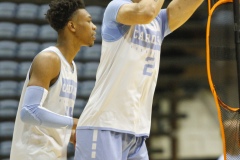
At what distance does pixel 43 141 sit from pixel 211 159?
4885 mm

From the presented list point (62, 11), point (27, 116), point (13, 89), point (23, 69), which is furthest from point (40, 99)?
point (23, 69)

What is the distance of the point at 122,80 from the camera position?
109 inches

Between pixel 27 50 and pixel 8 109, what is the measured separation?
952 mm

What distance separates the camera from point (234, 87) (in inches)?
109

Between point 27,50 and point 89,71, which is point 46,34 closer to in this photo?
point 27,50

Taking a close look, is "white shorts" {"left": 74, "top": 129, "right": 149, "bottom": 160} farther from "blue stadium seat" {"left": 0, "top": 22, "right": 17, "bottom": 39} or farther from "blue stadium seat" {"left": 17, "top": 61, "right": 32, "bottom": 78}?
"blue stadium seat" {"left": 0, "top": 22, "right": 17, "bottom": 39}

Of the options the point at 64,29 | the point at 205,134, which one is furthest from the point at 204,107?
the point at 64,29

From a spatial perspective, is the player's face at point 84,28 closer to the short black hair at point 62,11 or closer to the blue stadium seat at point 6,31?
the short black hair at point 62,11

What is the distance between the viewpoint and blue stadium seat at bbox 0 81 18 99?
7.14 metres

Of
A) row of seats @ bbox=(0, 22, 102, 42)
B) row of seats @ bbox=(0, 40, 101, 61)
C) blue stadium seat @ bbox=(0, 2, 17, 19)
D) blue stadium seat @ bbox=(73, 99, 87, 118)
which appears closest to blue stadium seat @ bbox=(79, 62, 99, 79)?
row of seats @ bbox=(0, 40, 101, 61)

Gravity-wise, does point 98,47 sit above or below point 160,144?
above

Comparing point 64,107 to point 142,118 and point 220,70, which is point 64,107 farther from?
point 220,70

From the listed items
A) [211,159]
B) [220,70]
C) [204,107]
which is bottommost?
[211,159]

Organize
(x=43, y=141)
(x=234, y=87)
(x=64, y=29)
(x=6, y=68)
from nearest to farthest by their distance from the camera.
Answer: (x=234, y=87)
(x=43, y=141)
(x=64, y=29)
(x=6, y=68)
